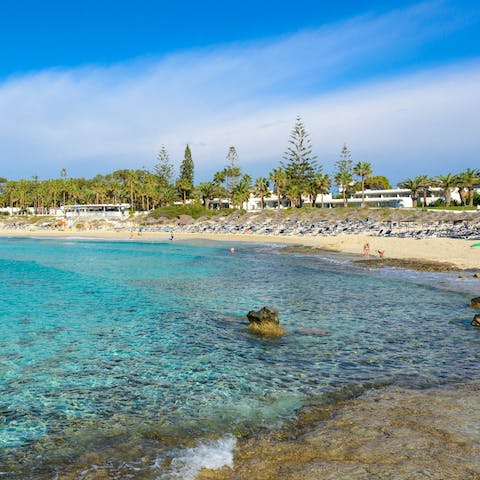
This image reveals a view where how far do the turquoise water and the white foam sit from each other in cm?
23

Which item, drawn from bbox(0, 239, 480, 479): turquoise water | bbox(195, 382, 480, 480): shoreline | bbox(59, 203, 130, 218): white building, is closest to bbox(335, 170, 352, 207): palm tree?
bbox(59, 203, 130, 218): white building

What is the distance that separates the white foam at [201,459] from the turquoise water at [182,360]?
230 mm

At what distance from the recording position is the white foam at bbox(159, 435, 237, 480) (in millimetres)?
5629

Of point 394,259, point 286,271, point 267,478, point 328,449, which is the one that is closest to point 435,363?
point 328,449

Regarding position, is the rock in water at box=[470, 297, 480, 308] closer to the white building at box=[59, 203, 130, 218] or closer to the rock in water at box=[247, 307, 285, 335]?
the rock in water at box=[247, 307, 285, 335]

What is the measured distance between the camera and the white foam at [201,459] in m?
5.63

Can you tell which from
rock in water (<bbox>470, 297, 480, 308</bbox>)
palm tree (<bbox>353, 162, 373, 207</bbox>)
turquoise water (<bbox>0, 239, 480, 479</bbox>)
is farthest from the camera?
palm tree (<bbox>353, 162, 373, 207</bbox>)

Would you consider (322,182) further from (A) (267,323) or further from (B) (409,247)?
(A) (267,323)

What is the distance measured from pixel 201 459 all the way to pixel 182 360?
486 centimetres

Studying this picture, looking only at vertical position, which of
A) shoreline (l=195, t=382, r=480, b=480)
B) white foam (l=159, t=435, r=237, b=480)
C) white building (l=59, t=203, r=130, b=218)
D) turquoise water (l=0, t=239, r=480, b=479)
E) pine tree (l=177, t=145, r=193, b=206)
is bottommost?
turquoise water (l=0, t=239, r=480, b=479)

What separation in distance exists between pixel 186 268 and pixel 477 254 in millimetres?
20492

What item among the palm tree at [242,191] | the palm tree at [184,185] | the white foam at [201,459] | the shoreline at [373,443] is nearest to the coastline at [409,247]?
the shoreline at [373,443]

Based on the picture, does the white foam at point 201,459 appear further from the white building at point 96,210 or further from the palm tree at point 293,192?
the white building at point 96,210

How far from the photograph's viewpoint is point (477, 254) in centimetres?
3155
